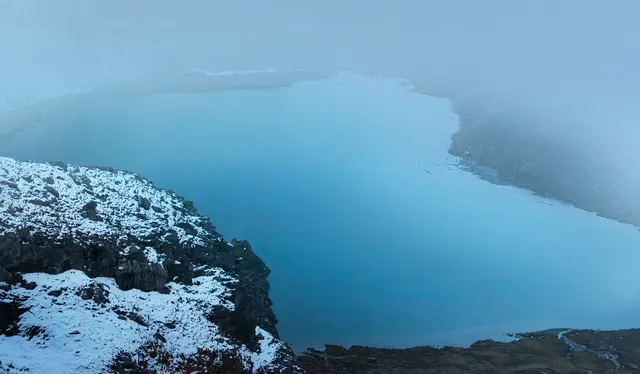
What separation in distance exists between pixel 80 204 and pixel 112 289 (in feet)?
18.2

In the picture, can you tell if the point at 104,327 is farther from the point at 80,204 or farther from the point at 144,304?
the point at 80,204

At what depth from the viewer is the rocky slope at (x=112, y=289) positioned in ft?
63.6

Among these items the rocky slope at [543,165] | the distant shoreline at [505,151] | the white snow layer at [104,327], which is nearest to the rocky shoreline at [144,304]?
the white snow layer at [104,327]

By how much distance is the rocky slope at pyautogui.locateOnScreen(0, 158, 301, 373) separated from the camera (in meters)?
19.4

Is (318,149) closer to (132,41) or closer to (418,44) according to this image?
(132,41)

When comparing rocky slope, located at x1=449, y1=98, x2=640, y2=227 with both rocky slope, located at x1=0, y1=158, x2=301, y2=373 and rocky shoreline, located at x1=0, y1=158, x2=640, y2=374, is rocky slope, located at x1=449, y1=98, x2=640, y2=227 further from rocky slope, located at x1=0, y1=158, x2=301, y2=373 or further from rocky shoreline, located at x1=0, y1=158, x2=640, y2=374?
rocky slope, located at x1=0, y1=158, x2=301, y2=373

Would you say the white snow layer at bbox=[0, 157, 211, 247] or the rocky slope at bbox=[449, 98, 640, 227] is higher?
the rocky slope at bbox=[449, 98, 640, 227]

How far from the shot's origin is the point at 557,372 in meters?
26.6

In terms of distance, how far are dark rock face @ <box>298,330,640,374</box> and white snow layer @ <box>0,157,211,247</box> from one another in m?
10.2

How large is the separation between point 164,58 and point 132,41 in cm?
920

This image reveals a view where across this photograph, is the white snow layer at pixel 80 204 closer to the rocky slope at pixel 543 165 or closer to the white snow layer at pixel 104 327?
the white snow layer at pixel 104 327

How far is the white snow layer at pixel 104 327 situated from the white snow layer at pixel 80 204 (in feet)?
9.89

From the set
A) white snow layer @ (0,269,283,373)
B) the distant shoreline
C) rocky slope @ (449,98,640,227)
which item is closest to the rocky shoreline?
white snow layer @ (0,269,283,373)

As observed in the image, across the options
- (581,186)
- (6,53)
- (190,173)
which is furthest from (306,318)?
(6,53)
